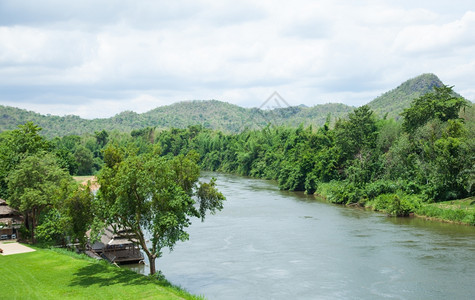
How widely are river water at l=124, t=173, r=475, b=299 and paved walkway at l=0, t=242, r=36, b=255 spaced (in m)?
7.41

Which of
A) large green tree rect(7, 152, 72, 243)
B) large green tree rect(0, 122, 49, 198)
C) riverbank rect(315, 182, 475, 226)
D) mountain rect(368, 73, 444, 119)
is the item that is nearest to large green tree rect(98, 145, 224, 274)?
large green tree rect(7, 152, 72, 243)

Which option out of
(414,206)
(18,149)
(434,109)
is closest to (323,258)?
(414,206)

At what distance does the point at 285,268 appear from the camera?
2955cm

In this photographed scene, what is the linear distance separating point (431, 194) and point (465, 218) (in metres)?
6.16

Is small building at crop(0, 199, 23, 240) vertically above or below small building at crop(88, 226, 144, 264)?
above

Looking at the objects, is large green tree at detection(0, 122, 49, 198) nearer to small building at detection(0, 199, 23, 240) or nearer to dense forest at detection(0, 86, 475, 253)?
dense forest at detection(0, 86, 475, 253)

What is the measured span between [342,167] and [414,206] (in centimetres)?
1844

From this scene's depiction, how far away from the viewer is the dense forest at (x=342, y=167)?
26641mm

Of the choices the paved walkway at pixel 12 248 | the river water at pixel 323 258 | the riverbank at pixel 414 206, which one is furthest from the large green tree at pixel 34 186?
the riverbank at pixel 414 206

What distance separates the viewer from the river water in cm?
2555

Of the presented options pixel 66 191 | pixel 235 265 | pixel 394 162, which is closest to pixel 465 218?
pixel 394 162

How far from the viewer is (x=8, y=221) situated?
119ft

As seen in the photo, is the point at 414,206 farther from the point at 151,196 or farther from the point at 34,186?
the point at 34,186

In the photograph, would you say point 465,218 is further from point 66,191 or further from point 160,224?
point 66,191
